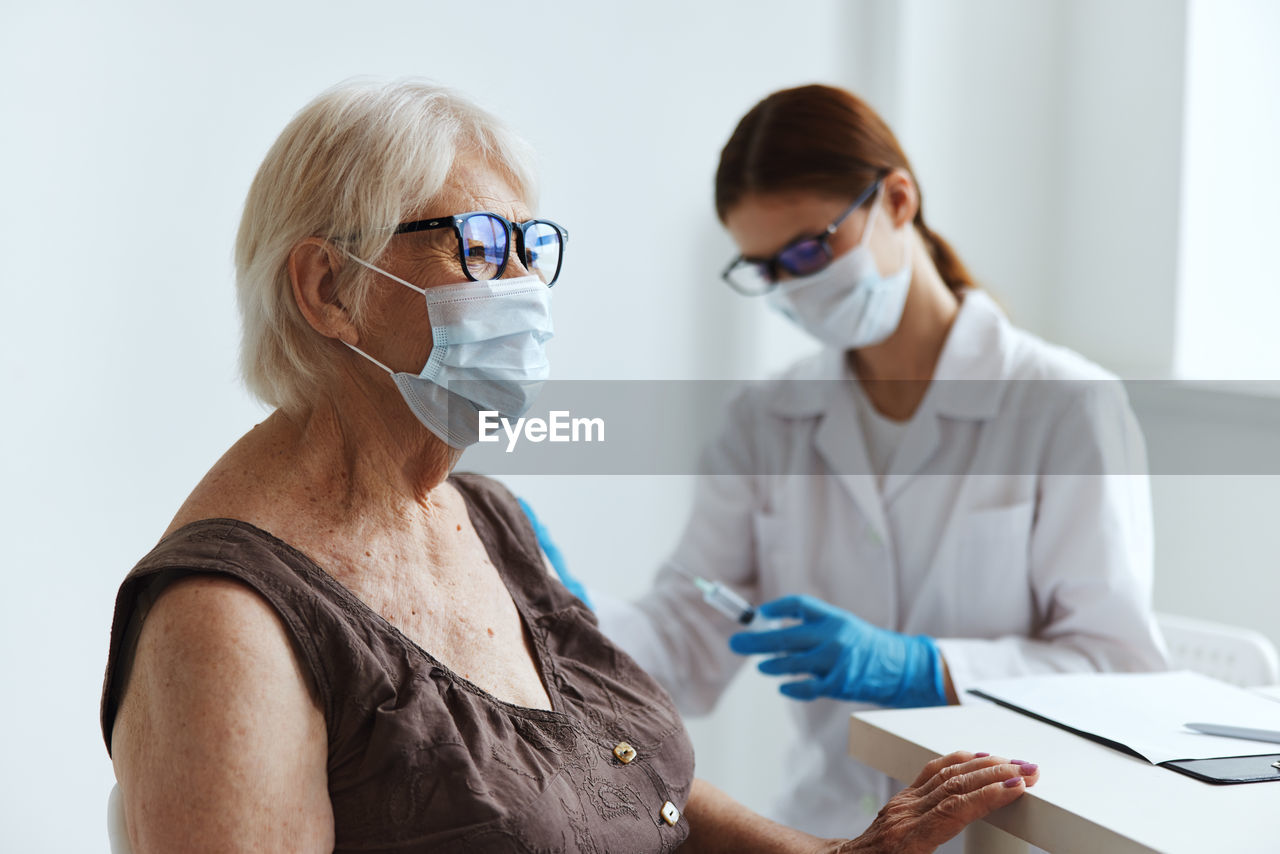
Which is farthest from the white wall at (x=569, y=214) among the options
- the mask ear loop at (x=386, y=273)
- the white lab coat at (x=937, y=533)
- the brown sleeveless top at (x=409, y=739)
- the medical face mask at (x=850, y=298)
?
the brown sleeveless top at (x=409, y=739)

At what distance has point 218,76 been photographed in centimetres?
168

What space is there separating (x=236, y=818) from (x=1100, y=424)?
53.7 inches

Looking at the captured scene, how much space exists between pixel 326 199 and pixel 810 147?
0.91m

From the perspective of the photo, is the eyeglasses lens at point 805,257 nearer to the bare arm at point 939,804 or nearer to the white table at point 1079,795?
the white table at point 1079,795

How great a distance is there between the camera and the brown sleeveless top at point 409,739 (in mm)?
933

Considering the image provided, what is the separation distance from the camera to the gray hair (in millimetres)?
1062

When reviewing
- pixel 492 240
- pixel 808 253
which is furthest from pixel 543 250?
pixel 808 253

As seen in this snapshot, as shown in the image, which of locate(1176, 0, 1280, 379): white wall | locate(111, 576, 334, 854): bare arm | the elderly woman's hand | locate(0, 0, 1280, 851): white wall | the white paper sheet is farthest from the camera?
locate(1176, 0, 1280, 379): white wall

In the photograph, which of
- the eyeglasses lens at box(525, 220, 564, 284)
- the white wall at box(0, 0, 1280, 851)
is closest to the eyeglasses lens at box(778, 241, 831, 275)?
the white wall at box(0, 0, 1280, 851)

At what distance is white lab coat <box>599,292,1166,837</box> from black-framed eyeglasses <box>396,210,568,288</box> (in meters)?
0.85

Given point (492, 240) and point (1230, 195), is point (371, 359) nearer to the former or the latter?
point (492, 240)

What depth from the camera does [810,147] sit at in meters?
1.74

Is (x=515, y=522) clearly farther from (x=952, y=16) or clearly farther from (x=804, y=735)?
(x=952, y=16)

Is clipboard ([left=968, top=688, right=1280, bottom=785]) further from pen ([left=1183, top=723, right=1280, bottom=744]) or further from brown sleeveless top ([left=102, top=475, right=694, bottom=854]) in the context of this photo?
brown sleeveless top ([left=102, top=475, right=694, bottom=854])
